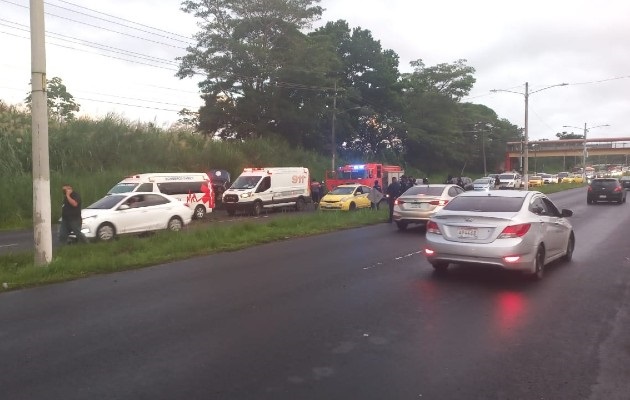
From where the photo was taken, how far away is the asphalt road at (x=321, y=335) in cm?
467

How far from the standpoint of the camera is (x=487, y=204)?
973cm

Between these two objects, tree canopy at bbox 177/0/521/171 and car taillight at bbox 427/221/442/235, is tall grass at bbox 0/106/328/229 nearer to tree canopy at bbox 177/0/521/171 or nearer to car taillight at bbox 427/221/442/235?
tree canopy at bbox 177/0/521/171

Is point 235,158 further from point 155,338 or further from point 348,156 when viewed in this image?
point 155,338

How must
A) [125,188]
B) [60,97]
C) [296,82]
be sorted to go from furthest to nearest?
[60,97] → [296,82] → [125,188]

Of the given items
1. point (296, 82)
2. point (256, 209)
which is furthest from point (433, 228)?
point (296, 82)

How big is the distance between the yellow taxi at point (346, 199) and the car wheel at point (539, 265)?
1539 centimetres

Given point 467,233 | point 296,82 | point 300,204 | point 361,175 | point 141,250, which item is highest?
point 296,82

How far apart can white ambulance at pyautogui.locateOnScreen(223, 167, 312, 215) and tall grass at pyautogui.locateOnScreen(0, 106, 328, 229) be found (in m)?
6.73

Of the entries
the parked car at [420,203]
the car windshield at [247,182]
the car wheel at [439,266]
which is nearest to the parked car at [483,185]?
the car windshield at [247,182]

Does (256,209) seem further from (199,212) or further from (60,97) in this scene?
(60,97)

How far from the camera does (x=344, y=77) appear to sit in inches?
2386

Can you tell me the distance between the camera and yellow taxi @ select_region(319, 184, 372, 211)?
24.9 m

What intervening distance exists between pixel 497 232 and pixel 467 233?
49cm

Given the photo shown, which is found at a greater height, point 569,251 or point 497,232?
point 497,232
